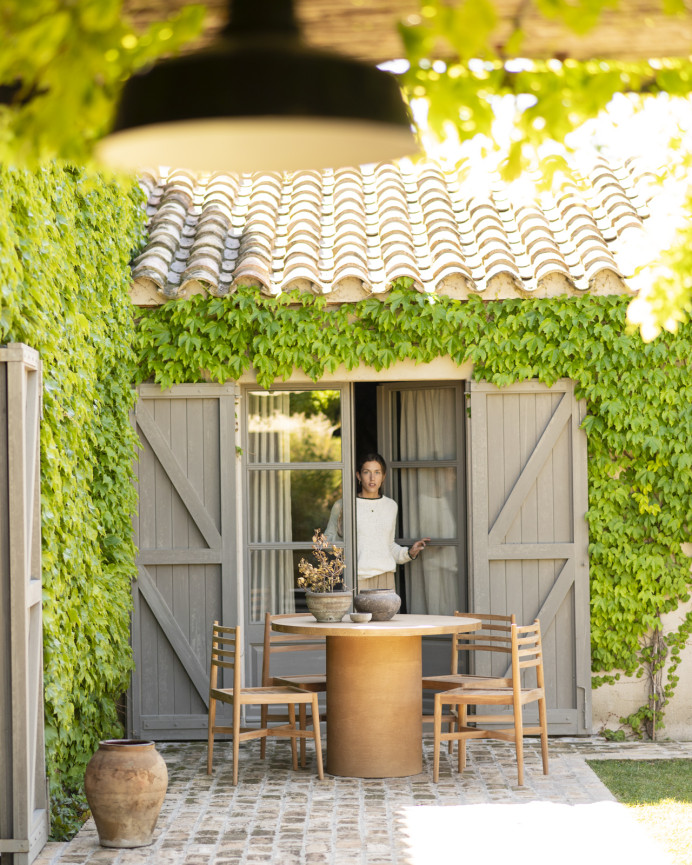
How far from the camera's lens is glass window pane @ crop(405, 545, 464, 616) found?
805cm

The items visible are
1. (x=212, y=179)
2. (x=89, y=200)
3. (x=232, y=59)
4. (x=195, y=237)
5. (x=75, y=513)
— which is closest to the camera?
(x=232, y=59)

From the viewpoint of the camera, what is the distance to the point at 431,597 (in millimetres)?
8156

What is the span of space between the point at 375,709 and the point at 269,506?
1.99 metres

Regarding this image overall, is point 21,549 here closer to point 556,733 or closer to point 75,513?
point 75,513

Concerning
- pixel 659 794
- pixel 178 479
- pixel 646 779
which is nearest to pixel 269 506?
pixel 178 479

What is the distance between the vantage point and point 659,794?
5.71 m

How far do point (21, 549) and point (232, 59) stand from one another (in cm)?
317

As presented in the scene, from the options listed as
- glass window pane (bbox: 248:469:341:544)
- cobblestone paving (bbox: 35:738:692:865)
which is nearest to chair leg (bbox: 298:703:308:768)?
cobblestone paving (bbox: 35:738:692:865)

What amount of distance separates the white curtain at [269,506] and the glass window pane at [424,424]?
1.06 metres

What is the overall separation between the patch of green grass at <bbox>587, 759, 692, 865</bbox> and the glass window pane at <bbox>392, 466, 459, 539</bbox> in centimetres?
222

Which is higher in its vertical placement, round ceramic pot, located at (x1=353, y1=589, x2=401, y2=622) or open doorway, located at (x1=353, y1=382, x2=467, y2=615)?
open doorway, located at (x1=353, y1=382, x2=467, y2=615)

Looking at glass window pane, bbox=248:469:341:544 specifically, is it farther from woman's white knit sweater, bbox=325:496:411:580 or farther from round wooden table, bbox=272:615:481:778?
round wooden table, bbox=272:615:481:778

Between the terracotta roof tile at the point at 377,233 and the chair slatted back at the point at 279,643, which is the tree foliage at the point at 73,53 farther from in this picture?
the terracotta roof tile at the point at 377,233

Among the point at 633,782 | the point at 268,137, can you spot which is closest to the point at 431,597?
the point at 633,782
